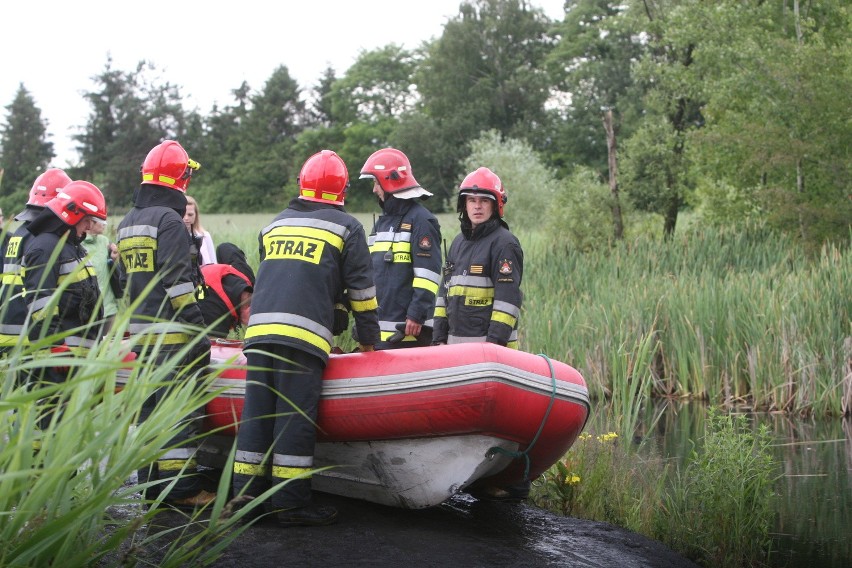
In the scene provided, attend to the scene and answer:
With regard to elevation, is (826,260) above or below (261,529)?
above

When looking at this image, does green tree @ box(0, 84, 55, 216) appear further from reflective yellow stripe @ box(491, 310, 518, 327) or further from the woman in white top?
reflective yellow stripe @ box(491, 310, 518, 327)

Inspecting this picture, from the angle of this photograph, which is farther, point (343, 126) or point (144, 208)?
point (343, 126)

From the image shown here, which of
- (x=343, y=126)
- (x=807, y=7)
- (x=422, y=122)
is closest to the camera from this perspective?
(x=807, y=7)

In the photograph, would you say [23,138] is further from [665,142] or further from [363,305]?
[363,305]

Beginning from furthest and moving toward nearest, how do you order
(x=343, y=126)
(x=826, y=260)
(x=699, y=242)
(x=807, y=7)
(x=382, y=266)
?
(x=343, y=126)
(x=807, y=7)
(x=699, y=242)
(x=826, y=260)
(x=382, y=266)

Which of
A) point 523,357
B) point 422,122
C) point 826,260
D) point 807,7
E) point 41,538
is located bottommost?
point 41,538

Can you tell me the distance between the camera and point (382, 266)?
646 centimetres

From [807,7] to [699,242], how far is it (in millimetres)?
6586

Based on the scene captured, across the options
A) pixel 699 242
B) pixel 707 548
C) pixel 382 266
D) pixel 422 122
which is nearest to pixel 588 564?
pixel 707 548

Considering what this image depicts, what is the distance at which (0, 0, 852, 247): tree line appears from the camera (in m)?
16.0

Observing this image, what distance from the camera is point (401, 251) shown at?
6371 millimetres

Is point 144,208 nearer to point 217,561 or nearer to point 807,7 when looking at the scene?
point 217,561

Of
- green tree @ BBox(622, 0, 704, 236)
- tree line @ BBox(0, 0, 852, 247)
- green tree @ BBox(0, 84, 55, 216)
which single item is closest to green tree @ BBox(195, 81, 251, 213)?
tree line @ BBox(0, 0, 852, 247)

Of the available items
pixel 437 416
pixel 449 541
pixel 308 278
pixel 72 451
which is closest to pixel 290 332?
pixel 308 278
